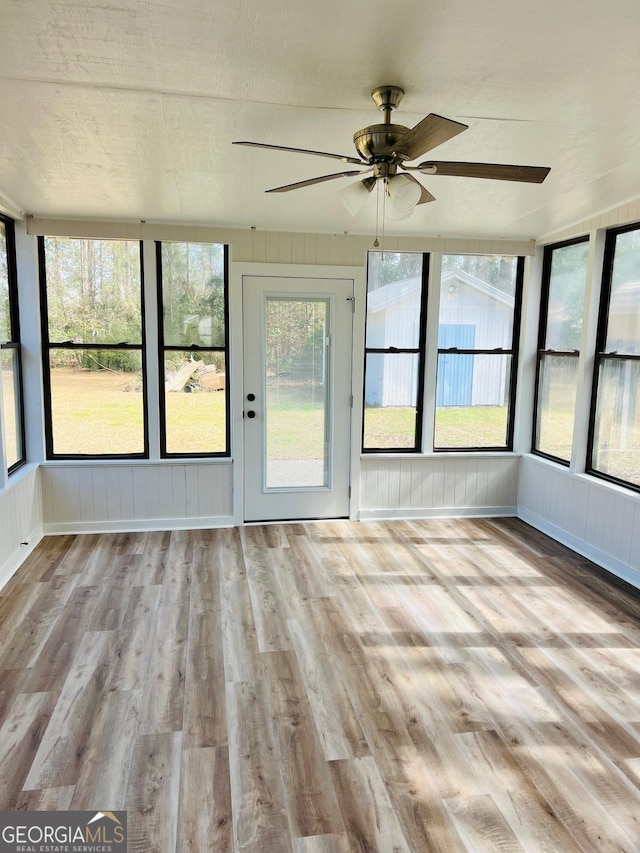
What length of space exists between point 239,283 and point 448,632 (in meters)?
3.03

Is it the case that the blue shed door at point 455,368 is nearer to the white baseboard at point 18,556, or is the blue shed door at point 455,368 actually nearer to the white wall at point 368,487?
the white wall at point 368,487

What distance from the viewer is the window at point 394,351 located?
4.91 metres

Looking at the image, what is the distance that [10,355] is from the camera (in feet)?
13.7

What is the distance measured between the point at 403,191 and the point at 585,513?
306 cm

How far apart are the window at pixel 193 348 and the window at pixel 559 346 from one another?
9.03 ft

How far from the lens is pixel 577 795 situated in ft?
→ 6.50

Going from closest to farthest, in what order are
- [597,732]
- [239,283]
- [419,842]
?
[419,842]
[597,732]
[239,283]

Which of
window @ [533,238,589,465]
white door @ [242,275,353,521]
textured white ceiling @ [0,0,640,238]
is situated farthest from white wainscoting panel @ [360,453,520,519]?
textured white ceiling @ [0,0,640,238]

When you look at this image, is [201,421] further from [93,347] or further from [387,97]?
[387,97]

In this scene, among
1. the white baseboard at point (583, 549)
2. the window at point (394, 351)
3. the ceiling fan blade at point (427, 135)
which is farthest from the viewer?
the window at point (394, 351)

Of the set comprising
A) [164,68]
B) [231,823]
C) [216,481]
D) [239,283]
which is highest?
[164,68]

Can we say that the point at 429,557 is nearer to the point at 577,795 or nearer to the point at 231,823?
the point at 577,795

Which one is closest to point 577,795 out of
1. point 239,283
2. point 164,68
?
point 164,68

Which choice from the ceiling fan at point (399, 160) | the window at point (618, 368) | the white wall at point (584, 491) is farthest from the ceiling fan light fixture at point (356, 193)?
the window at point (618, 368)
